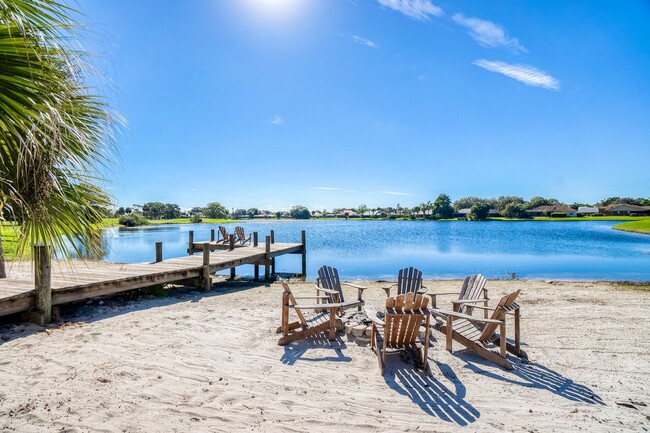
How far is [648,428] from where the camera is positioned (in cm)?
299

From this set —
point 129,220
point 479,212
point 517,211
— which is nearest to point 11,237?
point 129,220

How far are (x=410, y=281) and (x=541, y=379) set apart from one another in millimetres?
2832

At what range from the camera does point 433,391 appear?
3.69 meters

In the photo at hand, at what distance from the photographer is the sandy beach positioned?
304cm

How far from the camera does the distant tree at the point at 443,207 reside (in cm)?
11188

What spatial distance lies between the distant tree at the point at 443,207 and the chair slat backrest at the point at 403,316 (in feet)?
377

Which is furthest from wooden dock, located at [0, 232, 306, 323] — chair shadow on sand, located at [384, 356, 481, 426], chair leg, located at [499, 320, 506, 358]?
chair leg, located at [499, 320, 506, 358]

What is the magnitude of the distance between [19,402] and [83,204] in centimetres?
248

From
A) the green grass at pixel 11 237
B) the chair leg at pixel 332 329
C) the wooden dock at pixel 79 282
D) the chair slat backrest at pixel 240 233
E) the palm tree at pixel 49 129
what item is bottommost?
the chair leg at pixel 332 329

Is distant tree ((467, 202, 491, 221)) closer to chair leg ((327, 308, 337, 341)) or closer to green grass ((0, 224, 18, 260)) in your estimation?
chair leg ((327, 308, 337, 341))

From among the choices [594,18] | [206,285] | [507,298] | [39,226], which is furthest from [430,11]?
[39,226]

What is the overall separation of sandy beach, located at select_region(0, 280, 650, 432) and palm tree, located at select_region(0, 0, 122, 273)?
1809mm

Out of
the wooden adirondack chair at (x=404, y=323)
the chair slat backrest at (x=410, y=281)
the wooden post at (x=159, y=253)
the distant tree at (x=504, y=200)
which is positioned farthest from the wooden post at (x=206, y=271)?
the distant tree at (x=504, y=200)

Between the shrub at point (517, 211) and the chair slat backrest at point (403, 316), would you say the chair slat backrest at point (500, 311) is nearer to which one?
the chair slat backrest at point (403, 316)
